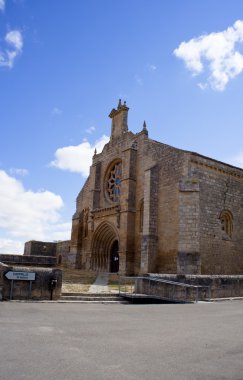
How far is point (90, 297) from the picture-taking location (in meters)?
12.1

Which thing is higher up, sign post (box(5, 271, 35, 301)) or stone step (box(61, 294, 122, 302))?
sign post (box(5, 271, 35, 301))

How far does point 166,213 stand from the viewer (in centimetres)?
1986

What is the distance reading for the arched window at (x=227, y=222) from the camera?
20.4m

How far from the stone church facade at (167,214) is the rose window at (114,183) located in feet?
0.26

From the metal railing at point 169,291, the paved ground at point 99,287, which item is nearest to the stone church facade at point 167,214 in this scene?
the paved ground at point 99,287

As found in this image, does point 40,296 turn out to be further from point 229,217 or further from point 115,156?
point 115,156

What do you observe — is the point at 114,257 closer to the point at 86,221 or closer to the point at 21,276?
the point at 86,221

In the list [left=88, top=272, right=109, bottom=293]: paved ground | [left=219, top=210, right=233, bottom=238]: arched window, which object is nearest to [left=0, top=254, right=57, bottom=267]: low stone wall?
[left=88, top=272, right=109, bottom=293]: paved ground

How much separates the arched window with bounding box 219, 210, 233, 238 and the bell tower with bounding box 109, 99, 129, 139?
380 inches

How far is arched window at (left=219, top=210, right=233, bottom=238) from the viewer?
2044 centimetres

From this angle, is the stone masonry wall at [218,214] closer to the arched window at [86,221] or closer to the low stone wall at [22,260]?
the low stone wall at [22,260]

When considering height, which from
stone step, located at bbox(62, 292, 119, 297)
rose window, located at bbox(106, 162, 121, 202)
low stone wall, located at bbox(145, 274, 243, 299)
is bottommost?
stone step, located at bbox(62, 292, 119, 297)

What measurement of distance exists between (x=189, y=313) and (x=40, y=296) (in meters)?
4.90

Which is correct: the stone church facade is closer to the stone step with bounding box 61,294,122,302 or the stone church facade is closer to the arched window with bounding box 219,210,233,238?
the arched window with bounding box 219,210,233,238
